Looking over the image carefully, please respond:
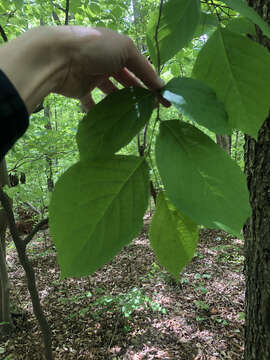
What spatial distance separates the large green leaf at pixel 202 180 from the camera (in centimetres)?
34

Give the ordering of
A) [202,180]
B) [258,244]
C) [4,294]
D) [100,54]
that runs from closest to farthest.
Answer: [202,180] → [100,54] → [258,244] → [4,294]

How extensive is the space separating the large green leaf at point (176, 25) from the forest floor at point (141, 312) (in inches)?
81.9

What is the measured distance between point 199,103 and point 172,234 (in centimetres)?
24

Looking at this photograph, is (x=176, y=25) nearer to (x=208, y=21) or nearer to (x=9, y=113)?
(x=208, y=21)

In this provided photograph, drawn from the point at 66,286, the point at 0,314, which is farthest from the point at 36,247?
the point at 0,314

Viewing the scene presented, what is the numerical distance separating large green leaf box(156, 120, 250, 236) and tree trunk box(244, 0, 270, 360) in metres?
0.63

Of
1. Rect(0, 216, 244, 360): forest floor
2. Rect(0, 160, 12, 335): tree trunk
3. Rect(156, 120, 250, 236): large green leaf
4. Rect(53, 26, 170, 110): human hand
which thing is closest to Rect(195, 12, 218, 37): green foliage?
Rect(53, 26, 170, 110): human hand

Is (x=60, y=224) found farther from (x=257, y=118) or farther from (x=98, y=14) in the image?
(x=98, y=14)

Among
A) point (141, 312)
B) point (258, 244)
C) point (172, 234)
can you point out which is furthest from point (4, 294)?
point (172, 234)

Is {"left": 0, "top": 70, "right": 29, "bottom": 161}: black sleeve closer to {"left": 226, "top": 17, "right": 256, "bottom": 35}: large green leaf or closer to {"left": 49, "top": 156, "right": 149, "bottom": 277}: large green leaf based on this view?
{"left": 49, "top": 156, "right": 149, "bottom": 277}: large green leaf

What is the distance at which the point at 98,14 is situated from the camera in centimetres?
297

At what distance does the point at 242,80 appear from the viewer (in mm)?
409

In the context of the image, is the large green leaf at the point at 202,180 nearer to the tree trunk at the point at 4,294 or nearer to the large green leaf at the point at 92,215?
the large green leaf at the point at 92,215

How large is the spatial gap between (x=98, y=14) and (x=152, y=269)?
376 cm
